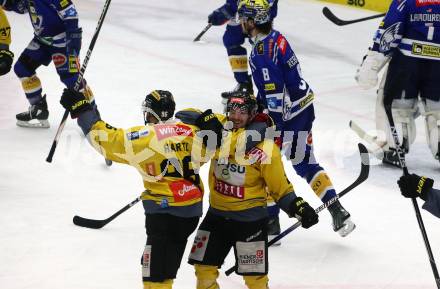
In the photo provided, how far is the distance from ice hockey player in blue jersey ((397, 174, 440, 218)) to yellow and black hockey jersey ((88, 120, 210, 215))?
36.5 inches

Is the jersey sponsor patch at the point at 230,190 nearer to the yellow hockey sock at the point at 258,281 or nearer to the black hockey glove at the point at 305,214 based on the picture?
the black hockey glove at the point at 305,214

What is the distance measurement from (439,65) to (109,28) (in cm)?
487

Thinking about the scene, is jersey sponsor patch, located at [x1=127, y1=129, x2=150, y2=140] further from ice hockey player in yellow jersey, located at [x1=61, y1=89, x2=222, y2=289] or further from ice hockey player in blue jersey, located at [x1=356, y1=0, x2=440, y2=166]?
ice hockey player in blue jersey, located at [x1=356, y1=0, x2=440, y2=166]

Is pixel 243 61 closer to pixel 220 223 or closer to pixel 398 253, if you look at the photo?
pixel 398 253

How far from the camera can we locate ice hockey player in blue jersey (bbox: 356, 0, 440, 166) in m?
6.39

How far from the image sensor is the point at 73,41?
6652 mm

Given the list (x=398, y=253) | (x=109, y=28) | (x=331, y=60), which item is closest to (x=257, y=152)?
(x=398, y=253)

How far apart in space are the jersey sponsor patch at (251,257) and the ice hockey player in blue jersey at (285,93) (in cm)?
109

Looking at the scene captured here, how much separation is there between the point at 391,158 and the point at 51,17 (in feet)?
8.92

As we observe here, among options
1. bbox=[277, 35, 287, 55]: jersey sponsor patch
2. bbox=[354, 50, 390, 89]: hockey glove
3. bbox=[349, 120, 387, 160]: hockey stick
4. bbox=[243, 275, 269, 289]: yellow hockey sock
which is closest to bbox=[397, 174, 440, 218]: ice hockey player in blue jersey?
bbox=[243, 275, 269, 289]: yellow hockey sock

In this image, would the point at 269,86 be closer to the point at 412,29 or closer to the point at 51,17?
the point at 412,29

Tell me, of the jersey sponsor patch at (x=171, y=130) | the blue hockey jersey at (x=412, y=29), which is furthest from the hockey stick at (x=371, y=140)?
the jersey sponsor patch at (x=171, y=130)

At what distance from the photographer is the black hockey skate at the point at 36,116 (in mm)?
7195

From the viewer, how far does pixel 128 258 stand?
503 centimetres
